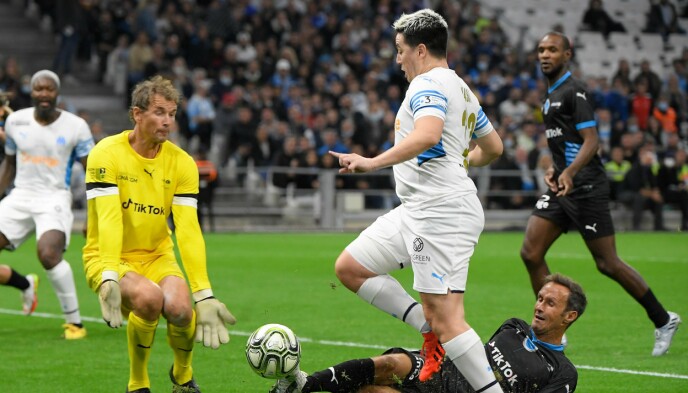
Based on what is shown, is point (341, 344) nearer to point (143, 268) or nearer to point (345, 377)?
point (143, 268)

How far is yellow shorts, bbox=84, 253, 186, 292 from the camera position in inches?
287

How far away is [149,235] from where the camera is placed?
296 inches

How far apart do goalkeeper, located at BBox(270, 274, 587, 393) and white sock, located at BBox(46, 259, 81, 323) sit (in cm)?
443

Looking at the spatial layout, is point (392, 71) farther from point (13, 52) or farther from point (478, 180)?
point (13, 52)

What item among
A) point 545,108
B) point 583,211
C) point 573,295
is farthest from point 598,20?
point 573,295

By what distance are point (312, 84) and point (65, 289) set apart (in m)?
18.7

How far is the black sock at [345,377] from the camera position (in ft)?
22.4

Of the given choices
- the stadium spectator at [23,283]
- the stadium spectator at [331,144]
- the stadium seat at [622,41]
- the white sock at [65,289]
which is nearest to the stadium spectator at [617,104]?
the stadium seat at [622,41]

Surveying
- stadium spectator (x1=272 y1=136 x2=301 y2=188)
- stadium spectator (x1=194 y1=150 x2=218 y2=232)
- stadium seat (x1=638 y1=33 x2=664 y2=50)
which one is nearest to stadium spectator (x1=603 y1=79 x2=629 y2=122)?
stadium seat (x1=638 y1=33 x2=664 y2=50)

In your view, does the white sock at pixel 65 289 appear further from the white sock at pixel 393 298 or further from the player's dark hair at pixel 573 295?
the player's dark hair at pixel 573 295

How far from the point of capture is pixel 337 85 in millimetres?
28141

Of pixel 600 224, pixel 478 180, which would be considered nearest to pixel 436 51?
pixel 600 224

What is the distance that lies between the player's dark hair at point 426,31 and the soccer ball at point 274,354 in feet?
6.13

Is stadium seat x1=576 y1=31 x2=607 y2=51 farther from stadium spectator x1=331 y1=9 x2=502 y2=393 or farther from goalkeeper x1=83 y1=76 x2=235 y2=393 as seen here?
stadium spectator x1=331 y1=9 x2=502 y2=393
